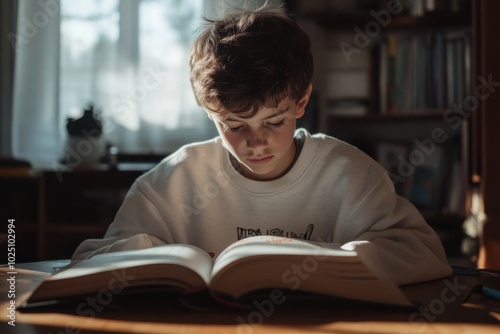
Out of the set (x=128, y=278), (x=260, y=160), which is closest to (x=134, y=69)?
(x=260, y=160)

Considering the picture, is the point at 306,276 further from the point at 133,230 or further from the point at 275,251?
the point at 133,230

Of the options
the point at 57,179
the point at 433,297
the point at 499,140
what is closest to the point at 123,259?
the point at 433,297

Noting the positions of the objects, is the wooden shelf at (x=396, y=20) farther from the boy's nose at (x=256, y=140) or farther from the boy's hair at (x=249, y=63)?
the boy's nose at (x=256, y=140)

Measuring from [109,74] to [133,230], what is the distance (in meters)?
1.94

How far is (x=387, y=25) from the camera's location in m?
2.65

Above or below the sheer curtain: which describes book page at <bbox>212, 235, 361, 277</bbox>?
below

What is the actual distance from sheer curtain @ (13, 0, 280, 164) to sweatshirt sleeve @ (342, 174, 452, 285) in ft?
6.10

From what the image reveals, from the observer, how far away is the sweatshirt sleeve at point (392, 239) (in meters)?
0.88

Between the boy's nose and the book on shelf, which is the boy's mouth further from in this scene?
the book on shelf

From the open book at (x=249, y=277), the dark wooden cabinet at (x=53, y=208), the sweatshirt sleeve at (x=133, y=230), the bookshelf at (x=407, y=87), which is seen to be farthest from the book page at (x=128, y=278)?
the bookshelf at (x=407, y=87)

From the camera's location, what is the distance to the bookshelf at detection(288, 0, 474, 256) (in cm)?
253

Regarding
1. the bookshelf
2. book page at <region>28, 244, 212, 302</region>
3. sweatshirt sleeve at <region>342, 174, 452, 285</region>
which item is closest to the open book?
book page at <region>28, 244, 212, 302</region>

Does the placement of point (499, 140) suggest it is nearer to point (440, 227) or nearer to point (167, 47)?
point (440, 227)

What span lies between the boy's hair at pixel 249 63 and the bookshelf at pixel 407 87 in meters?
1.49
